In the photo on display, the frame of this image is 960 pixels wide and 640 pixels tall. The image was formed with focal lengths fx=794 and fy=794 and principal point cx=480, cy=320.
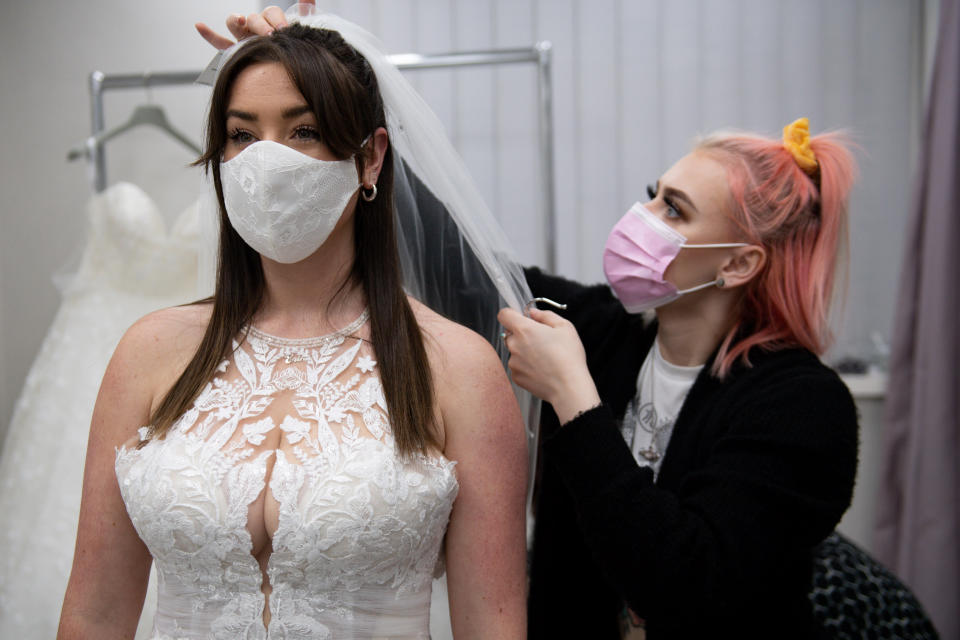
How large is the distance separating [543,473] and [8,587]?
1.42 m

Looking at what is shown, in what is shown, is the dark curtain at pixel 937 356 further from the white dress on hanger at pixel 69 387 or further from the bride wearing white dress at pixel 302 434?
the white dress on hanger at pixel 69 387

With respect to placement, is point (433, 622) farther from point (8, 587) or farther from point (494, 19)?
point (494, 19)

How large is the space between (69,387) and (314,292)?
4.00ft

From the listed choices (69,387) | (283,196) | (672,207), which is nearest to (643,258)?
(672,207)

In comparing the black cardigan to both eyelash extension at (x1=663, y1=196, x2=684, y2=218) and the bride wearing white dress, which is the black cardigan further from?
eyelash extension at (x1=663, y1=196, x2=684, y2=218)

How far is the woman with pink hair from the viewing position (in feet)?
4.33

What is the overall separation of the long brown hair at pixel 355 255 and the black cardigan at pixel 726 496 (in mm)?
292

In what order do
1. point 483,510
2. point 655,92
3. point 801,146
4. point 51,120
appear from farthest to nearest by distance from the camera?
point 655,92
point 51,120
point 801,146
point 483,510

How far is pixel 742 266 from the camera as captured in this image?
65.9 inches

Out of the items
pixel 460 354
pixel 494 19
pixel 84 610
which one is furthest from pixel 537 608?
pixel 494 19

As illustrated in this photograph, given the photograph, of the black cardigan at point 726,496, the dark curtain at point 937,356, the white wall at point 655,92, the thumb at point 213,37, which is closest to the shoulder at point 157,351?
the thumb at point 213,37

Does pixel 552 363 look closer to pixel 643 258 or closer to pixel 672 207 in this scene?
pixel 643 258

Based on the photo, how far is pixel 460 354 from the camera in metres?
1.33

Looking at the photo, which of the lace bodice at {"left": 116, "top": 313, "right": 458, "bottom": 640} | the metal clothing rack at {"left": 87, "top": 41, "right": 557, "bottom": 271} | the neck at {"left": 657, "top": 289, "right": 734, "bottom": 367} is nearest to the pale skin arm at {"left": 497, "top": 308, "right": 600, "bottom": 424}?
the lace bodice at {"left": 116, "top": 313, "right": 458, "bottom": 640}
